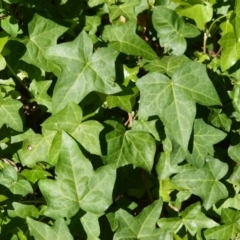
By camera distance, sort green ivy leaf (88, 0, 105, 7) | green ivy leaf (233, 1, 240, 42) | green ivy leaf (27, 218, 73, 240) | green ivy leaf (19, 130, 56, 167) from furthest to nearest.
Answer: green ivy leaf (88, 0, 105, 7)
green ivy leaf (19, 130, 56, 167)
green ivy leaf (233, 1, 240, 42)
green ivy leaf (27, 218, 73, 240)

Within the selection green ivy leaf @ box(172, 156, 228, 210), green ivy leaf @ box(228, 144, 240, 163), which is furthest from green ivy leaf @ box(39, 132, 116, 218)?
green ivy leaf @ box(228, 144, 240, 163)

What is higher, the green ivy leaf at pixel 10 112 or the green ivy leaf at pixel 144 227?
the green ivy leaf at pixel 10 112

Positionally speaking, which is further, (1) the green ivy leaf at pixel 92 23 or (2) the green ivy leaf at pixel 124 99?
(1) the green ivy leaf at pixel 92 23

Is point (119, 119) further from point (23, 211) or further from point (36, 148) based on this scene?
point (23, 211)

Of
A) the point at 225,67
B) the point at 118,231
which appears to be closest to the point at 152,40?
the point at 225,67

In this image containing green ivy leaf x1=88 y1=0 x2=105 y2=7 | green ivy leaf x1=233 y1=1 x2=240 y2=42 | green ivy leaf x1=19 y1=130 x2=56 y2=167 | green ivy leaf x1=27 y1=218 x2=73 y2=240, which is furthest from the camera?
green ivy leaf x1=88 y1=0 x2=105 y2=7

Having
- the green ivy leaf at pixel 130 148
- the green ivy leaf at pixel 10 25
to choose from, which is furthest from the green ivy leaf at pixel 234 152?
the green ivy leaf at pixel 10 25

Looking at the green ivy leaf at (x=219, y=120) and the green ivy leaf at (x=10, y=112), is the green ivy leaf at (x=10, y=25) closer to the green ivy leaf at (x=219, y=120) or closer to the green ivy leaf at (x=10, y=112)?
the green ivy leaf at (x=10, y=112)

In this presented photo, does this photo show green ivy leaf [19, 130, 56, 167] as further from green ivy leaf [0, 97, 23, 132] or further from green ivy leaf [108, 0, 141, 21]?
green ivy leaf [108, 0, 141, 21]
